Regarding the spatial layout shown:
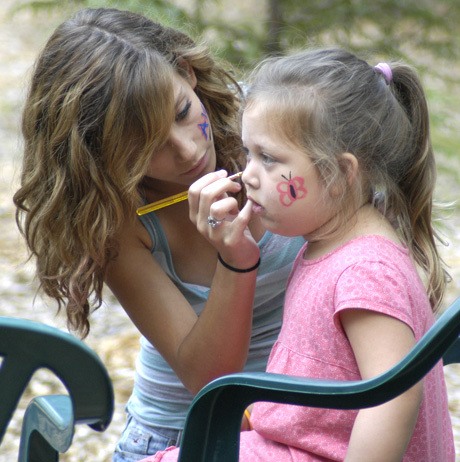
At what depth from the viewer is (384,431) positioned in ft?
4.68

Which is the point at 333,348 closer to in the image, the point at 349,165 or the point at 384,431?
the point at 384,431

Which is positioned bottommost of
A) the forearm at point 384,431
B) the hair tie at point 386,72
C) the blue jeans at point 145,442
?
Result: the blue jeans at point 145,442

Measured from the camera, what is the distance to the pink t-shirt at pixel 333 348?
4.99 feet

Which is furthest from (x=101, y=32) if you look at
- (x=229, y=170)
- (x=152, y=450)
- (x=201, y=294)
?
(x=152, y=450)

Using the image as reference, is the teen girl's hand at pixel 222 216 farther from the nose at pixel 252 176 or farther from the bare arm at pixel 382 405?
the bare arm at pixel 382 405

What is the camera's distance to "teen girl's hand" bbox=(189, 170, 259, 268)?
179 cm

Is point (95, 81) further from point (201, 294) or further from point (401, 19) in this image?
point (401, 19)

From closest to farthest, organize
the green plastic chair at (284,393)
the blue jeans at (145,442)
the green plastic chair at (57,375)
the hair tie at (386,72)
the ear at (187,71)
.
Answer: the green plastic chair at (284,393), the green plastic chair at (57,375), the hair tie at (386,72), the ear at (187,71), the blue jeans at (145,442)

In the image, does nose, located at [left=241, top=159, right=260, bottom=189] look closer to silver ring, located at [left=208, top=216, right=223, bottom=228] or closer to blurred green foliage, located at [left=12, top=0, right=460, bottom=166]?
silver ring, located at [left=208, top=216, right=223, bottom=228]

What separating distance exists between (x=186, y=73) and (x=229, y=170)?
0.27 meters

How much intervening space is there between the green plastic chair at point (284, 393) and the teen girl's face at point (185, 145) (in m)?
0.75

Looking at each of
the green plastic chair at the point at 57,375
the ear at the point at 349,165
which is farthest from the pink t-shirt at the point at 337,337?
the green plastic chair at the point at 57,375

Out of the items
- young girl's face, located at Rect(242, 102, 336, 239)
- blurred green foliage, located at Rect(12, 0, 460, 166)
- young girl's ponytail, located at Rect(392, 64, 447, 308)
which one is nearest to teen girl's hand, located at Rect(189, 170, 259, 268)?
young girl's face, located at Rect(242, 102, 336, 239)

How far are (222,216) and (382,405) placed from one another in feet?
1.80
